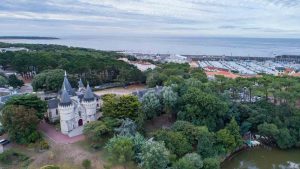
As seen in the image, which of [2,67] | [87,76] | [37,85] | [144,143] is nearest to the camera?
[144,143]

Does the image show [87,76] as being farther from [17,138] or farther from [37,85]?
[17,138]

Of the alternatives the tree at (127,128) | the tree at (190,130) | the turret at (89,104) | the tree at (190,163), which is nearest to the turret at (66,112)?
the turret at (89,104)

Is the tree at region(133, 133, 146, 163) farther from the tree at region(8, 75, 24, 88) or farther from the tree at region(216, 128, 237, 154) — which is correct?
the tree at region(8, 75, 24, 88)

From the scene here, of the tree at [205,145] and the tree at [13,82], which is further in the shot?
the tree at [13,82]

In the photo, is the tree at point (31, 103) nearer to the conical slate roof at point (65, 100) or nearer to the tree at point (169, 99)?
the conical slate roof at point (65, 100)

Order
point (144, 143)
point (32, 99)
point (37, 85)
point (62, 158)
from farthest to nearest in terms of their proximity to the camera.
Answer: point (37, 85) → point (32, 99) → point (62, 158) → point (144, 143)

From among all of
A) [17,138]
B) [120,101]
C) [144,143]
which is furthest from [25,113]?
[144,143]

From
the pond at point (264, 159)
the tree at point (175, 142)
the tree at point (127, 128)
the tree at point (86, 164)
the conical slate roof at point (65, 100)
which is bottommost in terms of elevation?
the pond at point (264, 159)
